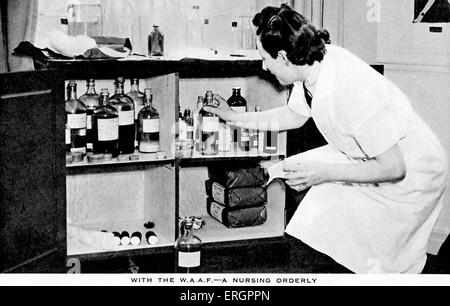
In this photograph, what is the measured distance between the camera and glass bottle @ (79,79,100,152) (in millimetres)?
2314

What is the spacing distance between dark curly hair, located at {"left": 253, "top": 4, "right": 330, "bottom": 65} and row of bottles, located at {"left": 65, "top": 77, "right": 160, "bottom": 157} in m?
0.69

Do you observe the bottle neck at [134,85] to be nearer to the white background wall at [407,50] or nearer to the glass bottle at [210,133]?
the glass bottle at [210,133]

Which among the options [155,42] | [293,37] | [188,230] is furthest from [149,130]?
[293,37]

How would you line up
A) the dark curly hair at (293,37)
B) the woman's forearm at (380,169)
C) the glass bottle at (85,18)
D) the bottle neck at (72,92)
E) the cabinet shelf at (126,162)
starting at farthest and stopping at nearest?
the glass bottle at (85,18) < the bottle neck at (72,92) < the cabinet shelf at (126,162) < the dark curly hair at (293,37) < the woman's forearm at (380,169)

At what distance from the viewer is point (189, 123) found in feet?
8.15

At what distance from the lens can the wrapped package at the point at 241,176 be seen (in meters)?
2.55

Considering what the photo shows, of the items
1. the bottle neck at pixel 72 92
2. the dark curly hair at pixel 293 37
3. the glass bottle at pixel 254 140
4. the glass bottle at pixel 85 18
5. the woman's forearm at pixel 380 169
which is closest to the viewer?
the woman's forearm at pixel 380 169

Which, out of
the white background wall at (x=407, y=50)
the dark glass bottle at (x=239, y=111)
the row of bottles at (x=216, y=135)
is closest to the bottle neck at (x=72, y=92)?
the row of bottles at (x=216, y=135)

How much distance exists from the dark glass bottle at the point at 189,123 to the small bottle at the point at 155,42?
9.4 inches

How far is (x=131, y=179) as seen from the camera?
2.64 meters

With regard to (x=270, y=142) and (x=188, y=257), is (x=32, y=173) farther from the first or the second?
(x=270, y=142)

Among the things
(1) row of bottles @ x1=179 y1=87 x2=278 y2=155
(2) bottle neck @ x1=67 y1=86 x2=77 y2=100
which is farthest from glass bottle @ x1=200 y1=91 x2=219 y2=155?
(2) bottle neck @ x1=67 y1=86 x2=77 y2=100

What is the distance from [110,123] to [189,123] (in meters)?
0.33
